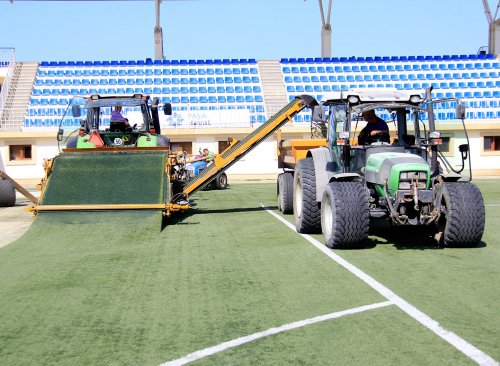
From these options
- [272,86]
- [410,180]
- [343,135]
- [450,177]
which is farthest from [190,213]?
[272,86]

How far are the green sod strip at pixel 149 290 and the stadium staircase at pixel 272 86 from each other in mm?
26000

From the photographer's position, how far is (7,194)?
16734 millimetres

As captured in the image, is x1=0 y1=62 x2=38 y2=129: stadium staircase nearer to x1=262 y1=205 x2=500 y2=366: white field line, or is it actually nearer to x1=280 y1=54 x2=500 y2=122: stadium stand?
x1=280 y1=54 x2=500 y2=122: stadium stand

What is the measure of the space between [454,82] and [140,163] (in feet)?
101

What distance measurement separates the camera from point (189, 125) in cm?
3462

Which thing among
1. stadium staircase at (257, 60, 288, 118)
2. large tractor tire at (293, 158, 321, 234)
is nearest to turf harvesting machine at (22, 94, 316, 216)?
large tractor tire at (293, 158, 321, 234)

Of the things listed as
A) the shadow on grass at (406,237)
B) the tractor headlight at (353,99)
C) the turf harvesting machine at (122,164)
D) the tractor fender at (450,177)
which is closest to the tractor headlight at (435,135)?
the tractor fender at (450,177)

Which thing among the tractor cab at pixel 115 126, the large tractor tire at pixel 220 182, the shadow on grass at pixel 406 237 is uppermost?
the tractor cab at pixel 115 126

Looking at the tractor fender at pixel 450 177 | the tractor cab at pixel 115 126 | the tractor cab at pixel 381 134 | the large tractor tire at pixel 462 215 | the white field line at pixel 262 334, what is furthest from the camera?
the tractor cab at pixel 115 126

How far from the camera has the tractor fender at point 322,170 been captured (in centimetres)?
1031

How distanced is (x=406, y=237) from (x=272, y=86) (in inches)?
1160

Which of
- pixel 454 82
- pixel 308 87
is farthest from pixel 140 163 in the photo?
pixel 454 82

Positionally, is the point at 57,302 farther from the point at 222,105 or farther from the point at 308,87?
the point at 308,87

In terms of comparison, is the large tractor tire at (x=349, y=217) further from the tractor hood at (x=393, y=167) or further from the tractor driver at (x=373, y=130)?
the tractor driver at (x=373, y=130)
